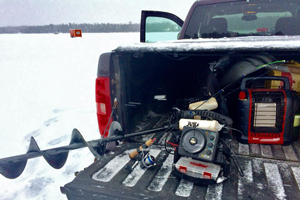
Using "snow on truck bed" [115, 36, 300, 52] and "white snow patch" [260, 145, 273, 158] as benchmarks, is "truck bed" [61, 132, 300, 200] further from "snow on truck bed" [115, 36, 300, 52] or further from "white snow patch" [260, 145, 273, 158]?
"snow on truck bed" [115, 36, 300, 52]

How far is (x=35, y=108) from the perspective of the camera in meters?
5.73

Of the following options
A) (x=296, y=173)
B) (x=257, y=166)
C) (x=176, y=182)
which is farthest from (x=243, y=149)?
(x=176, y=182)

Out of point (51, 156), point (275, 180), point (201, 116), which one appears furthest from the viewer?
point (201, 116)

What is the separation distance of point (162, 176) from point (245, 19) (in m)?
2.78

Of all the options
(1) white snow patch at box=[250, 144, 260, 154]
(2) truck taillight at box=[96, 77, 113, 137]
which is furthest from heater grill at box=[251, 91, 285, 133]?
(2) truck taillight at box=[96, 77, 113, 137]

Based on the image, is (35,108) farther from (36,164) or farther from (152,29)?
(152,29)

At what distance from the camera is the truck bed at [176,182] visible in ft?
5.02

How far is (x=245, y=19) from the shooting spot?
3.46 meters

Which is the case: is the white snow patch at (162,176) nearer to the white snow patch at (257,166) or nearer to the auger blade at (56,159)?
the white snow patch at (257,166)

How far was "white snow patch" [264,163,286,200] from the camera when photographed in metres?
1.52

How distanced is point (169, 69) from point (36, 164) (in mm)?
2269

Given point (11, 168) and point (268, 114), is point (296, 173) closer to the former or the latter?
point (268, 114)

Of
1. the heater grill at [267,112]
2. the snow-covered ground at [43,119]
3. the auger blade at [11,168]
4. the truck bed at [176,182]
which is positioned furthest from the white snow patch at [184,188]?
the snow-covered ground at [43,119]

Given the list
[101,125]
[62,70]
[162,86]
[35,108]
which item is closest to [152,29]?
[162,86]
